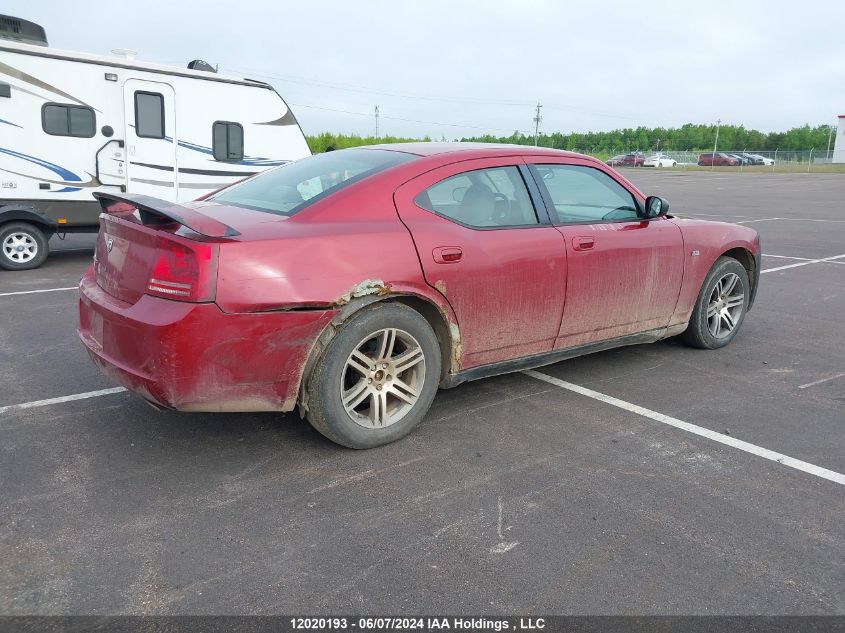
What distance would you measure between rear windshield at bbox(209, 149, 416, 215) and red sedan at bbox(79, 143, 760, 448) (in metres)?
0.02

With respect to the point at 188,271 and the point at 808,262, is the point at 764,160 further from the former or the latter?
the point at 188,271

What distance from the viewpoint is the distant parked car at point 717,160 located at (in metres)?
68.6

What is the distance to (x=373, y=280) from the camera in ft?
12.1

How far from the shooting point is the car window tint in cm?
414

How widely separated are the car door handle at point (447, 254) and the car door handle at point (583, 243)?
90 centimetres

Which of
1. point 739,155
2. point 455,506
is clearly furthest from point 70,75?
point 739,155

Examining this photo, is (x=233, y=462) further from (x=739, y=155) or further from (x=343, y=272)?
(x=739, y=155)

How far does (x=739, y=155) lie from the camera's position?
235 ft

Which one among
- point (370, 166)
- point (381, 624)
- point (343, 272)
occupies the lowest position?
point (381, 624)

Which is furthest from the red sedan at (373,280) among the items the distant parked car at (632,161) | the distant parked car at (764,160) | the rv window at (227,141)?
the distant parked car at (764,160)

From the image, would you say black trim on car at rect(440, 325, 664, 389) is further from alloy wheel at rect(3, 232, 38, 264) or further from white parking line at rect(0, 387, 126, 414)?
alloy wheel at rect(3, 232, 38, 264)

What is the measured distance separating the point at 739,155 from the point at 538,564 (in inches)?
3033

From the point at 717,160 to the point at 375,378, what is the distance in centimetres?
7369

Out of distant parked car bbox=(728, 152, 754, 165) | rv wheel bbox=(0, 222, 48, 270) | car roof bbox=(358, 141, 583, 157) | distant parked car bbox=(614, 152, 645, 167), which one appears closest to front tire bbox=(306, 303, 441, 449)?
car roof bbox=(358, 141, 583, 157)
